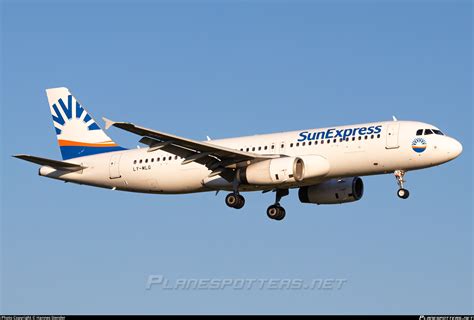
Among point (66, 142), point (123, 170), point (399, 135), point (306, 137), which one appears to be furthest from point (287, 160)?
point (66, 142)

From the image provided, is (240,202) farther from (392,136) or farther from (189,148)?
(392,136)

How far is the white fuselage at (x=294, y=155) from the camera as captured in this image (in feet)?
164

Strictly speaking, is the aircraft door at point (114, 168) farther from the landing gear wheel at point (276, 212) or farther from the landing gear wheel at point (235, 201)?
the landing gear wheel at point (276, 212)

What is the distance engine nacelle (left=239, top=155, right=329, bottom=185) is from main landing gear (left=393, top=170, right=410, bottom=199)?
3330 mm

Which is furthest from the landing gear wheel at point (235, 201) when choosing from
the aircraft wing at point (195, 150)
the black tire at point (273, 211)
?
the black tire at point (273, 211)

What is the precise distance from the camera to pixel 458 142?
50.0m

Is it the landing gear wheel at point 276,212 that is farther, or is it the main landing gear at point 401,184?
the landing gear wheel at point 276,212

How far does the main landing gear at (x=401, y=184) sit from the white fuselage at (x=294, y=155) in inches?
13.0

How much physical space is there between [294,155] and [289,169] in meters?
1.73

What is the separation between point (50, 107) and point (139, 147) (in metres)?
7.60

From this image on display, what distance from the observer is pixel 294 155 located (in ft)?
171

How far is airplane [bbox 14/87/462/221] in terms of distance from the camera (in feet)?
164

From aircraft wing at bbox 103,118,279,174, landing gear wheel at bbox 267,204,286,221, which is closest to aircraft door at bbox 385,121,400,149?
aircraft wing at bbox 103,118,279,174

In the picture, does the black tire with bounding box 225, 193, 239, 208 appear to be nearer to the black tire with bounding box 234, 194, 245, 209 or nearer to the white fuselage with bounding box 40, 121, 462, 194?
the black tire with bounding box 234, 194, 245, 209
